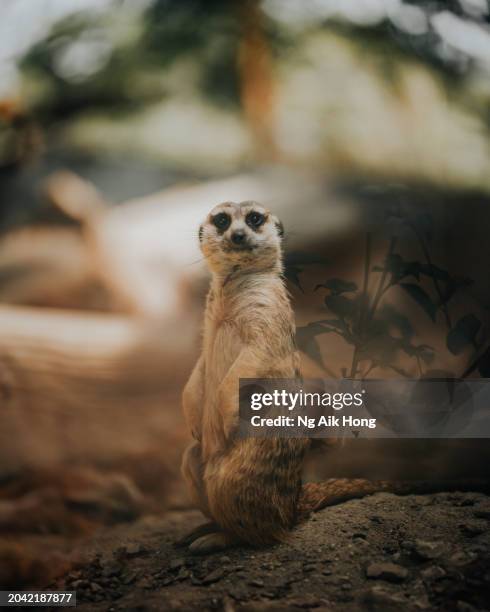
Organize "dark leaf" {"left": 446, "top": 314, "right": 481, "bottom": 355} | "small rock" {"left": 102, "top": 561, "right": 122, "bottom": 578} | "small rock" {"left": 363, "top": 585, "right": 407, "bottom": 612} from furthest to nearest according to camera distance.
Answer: "dark leaf" {"left": 446, "top": 314, "right": 481, "bottom": 355} → "small rock" {"left": 102, "top": 561, "right": 122, "bottom": 578} → "small rock" {"left": 363, "top": 585, "right": 407, "bottom": 612}

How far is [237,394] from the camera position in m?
1.81

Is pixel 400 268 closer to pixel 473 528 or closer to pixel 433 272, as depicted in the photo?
pixel 433 272

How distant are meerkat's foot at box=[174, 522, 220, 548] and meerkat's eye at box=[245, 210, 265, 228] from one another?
88cm

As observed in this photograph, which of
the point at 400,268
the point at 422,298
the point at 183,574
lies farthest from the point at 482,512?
the point at 183,574

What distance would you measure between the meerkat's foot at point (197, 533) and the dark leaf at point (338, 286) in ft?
2.61

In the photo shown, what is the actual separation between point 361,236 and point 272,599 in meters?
1.17

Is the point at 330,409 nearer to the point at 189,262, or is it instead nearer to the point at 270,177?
the point at 189,262

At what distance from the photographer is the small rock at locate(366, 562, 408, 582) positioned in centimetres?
169

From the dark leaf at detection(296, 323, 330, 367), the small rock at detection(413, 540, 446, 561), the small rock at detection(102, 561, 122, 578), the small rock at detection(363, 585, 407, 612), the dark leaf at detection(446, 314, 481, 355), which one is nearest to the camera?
the small rock at detection(363, 585, 407, 612)

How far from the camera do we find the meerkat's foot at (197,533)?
6.15 feet

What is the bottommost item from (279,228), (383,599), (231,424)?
(383,599)

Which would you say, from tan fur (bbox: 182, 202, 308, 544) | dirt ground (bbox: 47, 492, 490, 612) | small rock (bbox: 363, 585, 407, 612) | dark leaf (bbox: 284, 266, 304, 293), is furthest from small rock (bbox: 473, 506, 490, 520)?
dark leaf (bbox: 284, 266, 304, 293)

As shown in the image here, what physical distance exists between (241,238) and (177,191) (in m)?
0.55

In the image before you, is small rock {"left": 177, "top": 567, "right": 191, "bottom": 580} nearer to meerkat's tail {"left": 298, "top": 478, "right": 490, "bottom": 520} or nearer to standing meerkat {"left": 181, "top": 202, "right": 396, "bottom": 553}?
standing meerkat {"left": 181, "top": 202, "right": 396, "bottom": 553}
